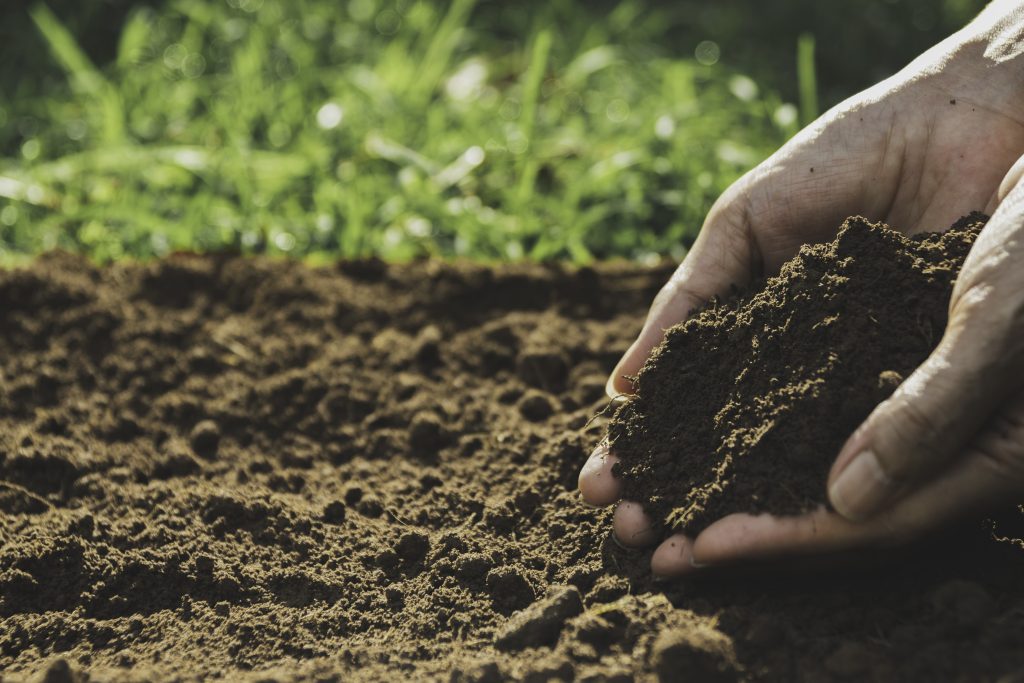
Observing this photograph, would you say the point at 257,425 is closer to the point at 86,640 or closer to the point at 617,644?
the point at 86,640

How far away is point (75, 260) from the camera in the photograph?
11.3 feet

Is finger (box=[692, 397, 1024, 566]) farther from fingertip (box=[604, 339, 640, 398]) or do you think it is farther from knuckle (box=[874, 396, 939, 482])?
fingertip (box=[604, 339, 640, 398])

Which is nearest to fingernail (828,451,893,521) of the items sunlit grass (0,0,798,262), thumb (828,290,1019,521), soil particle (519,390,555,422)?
thumb (828,290,1019,521)

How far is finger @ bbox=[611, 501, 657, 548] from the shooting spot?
1.96m

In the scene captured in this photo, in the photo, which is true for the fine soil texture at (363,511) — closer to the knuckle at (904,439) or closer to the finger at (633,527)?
the finger at (633,527)

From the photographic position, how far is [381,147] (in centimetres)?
370

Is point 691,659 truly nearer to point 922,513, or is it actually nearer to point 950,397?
point 922,513

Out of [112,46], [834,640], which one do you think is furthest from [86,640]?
[112,46]

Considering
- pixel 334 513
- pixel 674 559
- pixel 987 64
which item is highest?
pixel 987 64

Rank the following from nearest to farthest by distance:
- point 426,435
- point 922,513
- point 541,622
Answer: point 922,513
point 541,622
point 426,435

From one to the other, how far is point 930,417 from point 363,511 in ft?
4.36

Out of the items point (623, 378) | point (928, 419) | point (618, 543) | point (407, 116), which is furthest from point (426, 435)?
point (407, 116)

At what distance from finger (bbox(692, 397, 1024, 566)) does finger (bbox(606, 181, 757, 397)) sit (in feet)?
2.16

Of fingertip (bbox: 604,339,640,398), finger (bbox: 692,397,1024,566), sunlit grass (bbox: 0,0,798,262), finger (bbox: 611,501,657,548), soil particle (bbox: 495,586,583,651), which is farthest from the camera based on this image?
sunlit grass (bbox: 0,0,798,262)
